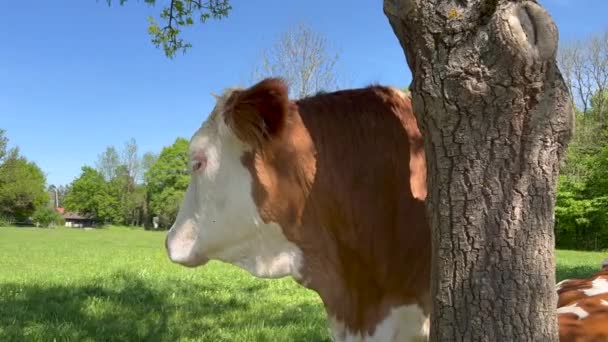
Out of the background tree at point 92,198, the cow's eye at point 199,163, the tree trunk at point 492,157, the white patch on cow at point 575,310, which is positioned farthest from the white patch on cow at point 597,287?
the background tree at point 92,198

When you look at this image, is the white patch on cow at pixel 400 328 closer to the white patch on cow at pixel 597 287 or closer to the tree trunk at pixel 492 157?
the tree trunk at pixel 492 157

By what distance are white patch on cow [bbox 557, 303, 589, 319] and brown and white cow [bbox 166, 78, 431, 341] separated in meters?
0.82

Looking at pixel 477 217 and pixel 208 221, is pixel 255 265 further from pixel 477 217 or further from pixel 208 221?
pixel 477 217

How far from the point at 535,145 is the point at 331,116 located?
2.31 ft

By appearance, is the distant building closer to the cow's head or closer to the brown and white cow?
the cow's head

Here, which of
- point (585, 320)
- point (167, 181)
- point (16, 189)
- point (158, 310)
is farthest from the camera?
point (167, 181)

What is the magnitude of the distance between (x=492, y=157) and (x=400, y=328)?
66cm

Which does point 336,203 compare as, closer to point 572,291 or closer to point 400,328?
point 400,328

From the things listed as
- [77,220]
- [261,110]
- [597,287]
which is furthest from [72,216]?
[261,110]

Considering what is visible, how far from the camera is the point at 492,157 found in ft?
5.06

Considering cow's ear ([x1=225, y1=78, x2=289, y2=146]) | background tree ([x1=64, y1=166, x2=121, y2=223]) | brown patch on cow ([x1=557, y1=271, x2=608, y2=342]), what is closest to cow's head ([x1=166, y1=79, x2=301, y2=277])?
cow's ear ([x1=225, y1=78, x2=289, y2=146])

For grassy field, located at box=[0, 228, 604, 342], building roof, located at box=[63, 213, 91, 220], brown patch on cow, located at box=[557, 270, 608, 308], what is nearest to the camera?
brown patch on cow, located at box=[557, 270, 608, 308]

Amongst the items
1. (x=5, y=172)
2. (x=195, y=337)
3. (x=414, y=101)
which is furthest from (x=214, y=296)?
(x=5, y=172)

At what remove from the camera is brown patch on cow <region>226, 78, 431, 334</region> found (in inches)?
72.6
